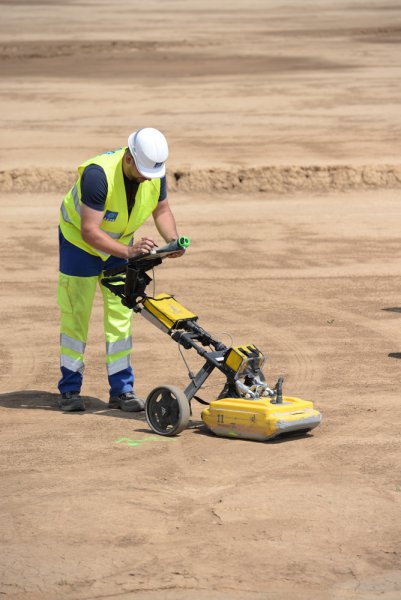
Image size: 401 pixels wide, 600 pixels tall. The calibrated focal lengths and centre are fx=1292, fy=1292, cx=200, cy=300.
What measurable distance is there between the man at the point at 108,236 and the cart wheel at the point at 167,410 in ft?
2.00

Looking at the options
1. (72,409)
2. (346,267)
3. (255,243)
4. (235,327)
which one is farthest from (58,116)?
(72,409)

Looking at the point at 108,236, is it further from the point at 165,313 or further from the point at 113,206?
the point at 165,313

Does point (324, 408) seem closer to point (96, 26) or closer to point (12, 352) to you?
point (12, 352)

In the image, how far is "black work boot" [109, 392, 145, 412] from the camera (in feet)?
28.2

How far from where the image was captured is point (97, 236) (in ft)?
26.5

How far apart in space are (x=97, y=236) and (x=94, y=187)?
31 centimetres

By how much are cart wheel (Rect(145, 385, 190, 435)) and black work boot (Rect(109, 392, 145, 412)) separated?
55cm

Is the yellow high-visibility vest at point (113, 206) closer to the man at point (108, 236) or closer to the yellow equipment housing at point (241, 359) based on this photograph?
the man at point (108, 236)

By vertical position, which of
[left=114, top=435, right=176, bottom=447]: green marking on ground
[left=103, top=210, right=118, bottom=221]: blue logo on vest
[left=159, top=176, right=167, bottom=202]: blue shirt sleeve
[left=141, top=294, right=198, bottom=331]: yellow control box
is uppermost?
[left=159, top=176, right=167, bottom=202]: blue shirt sleeve

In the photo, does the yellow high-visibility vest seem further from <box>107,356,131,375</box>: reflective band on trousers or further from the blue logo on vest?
<box>107,356,131,375</box>: reflective band on trousers

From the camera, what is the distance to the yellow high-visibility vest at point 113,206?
26.9ft

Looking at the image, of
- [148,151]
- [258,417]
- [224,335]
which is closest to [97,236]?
[148,151]

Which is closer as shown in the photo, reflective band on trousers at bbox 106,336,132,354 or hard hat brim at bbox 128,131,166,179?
hard hat brim at bbox 128,131,166,179

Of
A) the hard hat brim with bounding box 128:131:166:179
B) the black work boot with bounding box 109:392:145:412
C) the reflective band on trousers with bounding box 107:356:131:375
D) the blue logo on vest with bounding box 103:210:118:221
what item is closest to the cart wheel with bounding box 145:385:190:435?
the black work boot with bounding box 109:392:145:412
